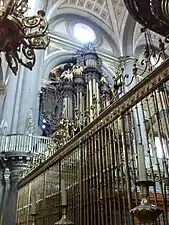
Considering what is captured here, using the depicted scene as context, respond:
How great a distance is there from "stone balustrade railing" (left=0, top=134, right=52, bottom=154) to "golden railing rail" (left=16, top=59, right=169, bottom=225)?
17.6 feet

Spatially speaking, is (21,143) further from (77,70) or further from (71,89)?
(77,70)

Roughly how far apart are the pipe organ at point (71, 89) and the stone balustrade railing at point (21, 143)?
66.3 inches

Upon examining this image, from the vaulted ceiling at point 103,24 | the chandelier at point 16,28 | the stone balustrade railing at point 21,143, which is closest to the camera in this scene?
the chandelier at point 16,28

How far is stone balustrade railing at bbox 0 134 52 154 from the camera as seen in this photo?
1052cm

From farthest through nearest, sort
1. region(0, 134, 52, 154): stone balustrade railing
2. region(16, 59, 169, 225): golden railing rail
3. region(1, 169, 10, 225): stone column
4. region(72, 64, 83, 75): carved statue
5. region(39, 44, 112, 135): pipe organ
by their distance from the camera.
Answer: region(72, 64, 83, 75): carved statue → region(39, 44, 112, 135): pipe organ → region(0, 134, 52, 154): stone balustrade railing → region(1, 169, 10, 225): stone column → region(16, 59, 169, 225): golden railing rail

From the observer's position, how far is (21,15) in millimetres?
4816

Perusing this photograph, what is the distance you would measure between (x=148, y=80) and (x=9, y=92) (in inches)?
386

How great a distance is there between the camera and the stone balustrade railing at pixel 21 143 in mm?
10523

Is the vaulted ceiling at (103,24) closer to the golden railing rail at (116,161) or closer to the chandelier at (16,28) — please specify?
the chandelier at (16,28)

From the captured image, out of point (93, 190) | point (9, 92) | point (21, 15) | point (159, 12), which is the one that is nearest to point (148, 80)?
point (159, 12)

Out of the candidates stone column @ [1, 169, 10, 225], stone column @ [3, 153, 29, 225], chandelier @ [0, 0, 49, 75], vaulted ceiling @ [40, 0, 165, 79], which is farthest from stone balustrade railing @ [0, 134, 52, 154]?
vaulted ceiling @ [40, 0, 165, 79]

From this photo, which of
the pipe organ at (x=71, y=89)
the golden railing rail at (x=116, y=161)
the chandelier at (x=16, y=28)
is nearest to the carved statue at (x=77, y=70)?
the pipe organ at (x=71, y=89)

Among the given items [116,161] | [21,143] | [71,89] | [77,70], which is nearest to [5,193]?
[21,143]

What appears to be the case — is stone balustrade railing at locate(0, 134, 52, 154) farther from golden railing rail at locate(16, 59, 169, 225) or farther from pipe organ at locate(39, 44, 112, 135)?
golden railing rail at locate(16, 59, 169, 225)
